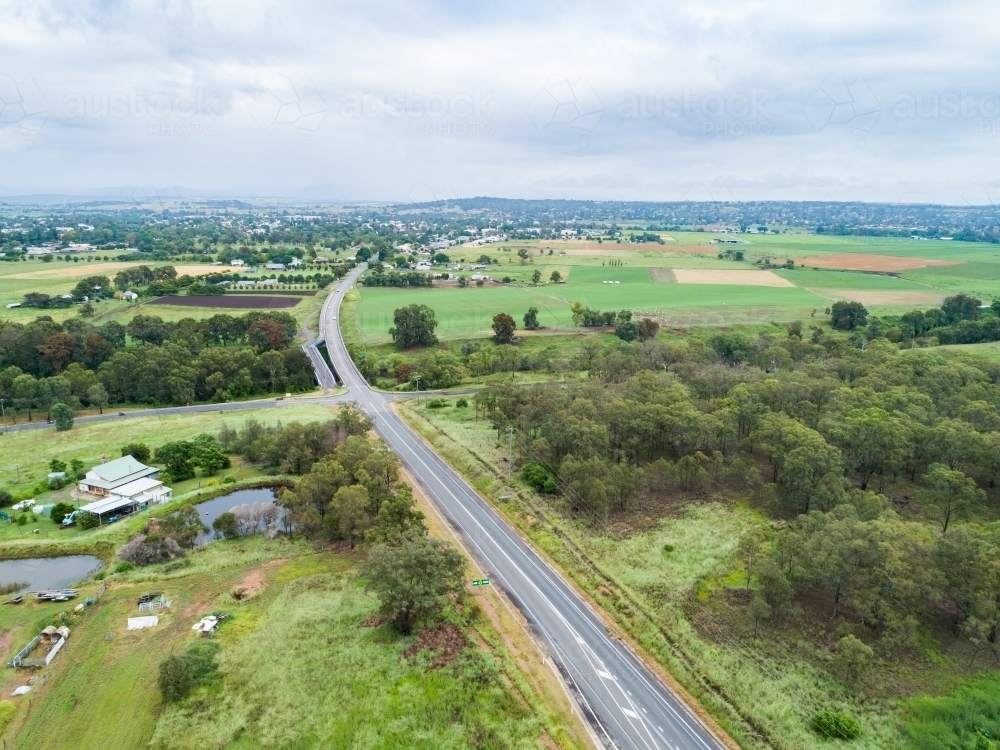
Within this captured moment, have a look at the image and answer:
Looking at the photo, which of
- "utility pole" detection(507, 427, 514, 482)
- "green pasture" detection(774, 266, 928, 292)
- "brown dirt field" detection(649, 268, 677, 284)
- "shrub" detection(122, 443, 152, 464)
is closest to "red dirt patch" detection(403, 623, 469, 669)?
"utility pole" detection(507, 427, 514, 482)

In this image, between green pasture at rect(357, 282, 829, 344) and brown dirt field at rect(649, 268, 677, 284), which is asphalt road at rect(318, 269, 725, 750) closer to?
green pasture at rect(357, 282, 829, 344)

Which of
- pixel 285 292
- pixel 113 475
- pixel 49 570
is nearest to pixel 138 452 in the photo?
pixel 113 475

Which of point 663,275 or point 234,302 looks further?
point 663,275

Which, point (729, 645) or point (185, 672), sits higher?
point (185, 672)

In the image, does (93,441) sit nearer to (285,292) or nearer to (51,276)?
(285,292)

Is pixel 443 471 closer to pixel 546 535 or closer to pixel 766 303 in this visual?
pixel 546 535

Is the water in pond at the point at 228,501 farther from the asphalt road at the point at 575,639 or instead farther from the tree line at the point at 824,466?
the tree line at the point at 824,466
